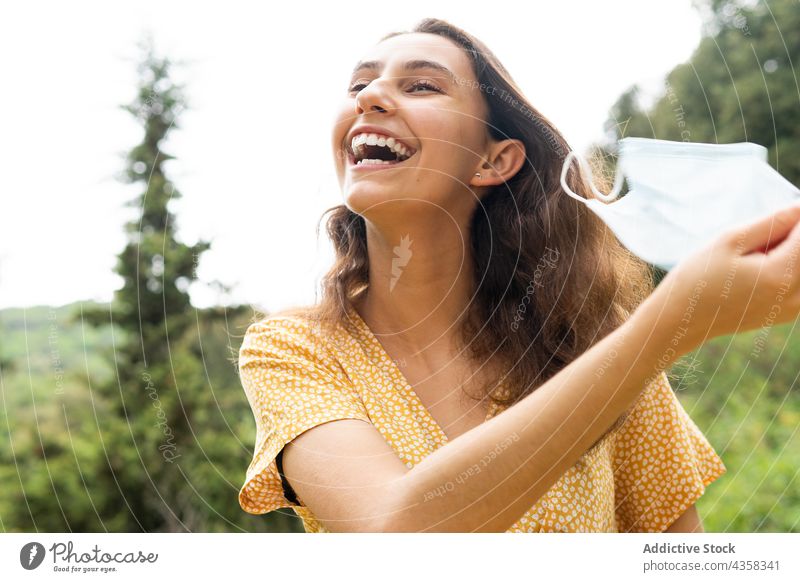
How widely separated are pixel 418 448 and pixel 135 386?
2.03 meters

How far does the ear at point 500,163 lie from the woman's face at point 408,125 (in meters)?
0.04

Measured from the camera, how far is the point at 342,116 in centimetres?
96

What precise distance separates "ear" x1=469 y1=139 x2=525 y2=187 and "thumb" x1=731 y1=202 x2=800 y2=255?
45 cm

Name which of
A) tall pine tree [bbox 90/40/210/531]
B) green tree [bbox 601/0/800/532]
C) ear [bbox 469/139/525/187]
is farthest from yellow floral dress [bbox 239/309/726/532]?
tall pine tree [bbox 90/40/210/531]

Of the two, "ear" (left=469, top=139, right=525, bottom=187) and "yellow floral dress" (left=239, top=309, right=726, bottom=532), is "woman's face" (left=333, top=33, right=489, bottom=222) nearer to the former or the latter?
"ear" (left=469, top=139, right=525, bottom=187)

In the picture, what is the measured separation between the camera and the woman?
679 mm

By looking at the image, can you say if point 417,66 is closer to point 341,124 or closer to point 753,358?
point 341,124

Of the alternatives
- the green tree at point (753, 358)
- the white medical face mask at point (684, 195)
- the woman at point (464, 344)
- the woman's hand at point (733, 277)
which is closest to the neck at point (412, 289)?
the woman at point (464, 344)

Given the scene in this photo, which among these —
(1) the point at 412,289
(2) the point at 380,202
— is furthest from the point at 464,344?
(2) the point at 380,202

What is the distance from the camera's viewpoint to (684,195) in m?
0.83

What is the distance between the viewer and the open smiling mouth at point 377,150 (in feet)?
→ 3.06

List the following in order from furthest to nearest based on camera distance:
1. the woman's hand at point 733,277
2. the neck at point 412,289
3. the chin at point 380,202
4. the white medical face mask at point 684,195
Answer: the neck at point 412,289
the chin at point 380,202
the white medical face mask at point 684,195
the woman's hand at point 733,277

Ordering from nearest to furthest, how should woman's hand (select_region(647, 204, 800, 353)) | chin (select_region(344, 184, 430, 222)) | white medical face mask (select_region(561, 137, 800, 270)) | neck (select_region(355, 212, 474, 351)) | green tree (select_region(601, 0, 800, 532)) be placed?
1. woman's hand (select_region(647, 204, 800, 353))
2. white medical face mask (select_region(561, 137, 800, 270))
3. chin (select_region(344, 184, 430, 222))
4. neck (select_region(355, 212, 474, 351))
5. green tree (select_region(601, 0, 800, 532))
